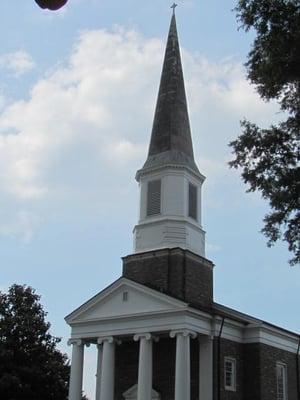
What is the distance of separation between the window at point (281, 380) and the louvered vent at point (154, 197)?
33.4 ft

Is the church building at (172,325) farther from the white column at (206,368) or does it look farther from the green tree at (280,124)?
the green tree at (280,124)

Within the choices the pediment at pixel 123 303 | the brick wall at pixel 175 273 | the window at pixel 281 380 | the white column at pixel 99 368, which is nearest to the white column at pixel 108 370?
the pediment at pixel 123 303

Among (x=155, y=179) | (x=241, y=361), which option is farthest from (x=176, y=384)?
(x=155, y=179)

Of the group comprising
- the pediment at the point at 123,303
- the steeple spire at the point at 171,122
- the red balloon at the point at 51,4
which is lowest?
the red balloon at the point at 51,4

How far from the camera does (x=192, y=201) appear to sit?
30781 millimetres

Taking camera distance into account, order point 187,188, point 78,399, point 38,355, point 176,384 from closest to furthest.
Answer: point 176,384 → point 78,399 → point 187,188 → point 38,355

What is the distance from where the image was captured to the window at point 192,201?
100 feet

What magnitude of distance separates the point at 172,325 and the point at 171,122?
11.7m

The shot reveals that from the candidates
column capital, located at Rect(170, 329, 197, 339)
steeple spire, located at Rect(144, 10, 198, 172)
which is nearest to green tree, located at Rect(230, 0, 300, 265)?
column capital, located at Rect(170, 329, 197, 339)

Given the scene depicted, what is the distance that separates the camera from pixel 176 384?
25.0 m

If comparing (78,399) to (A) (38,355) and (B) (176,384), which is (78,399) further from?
(A) (38,355)

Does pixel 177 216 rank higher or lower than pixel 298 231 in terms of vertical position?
higher

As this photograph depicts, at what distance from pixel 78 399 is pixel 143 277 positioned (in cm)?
656

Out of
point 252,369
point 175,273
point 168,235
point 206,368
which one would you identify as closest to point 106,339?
point 175,273
